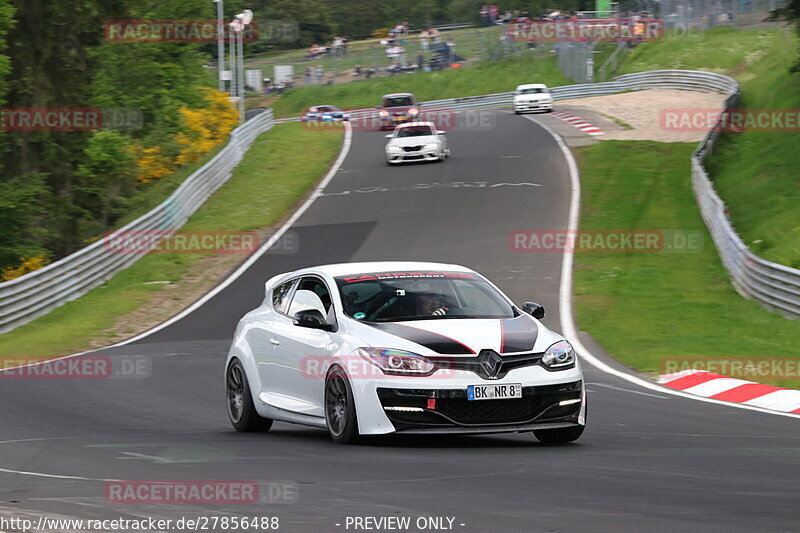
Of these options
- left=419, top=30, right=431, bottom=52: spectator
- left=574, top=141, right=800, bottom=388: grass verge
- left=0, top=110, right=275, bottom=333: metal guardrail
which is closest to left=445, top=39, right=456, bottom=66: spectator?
left=419, top=30, right=431, bottom=52: spectator

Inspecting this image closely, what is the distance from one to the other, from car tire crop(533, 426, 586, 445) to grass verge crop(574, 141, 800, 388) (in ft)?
19.0

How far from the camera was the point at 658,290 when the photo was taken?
23906 mm

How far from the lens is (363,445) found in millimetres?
9578

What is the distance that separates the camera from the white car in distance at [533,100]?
57.6 m

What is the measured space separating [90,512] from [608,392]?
797cm

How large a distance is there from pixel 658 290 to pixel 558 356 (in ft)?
48.3

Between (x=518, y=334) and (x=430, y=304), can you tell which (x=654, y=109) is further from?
(x=518, y=334)

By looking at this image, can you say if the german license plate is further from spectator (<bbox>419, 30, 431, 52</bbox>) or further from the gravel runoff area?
spectator (<bbox>419, 30, 431, 52</bbox>)

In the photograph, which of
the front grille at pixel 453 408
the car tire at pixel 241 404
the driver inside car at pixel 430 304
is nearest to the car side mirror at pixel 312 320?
the driver inside car at pixel 430 304

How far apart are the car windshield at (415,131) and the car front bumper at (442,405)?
33653mm

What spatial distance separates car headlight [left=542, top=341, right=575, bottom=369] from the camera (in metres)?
9.58

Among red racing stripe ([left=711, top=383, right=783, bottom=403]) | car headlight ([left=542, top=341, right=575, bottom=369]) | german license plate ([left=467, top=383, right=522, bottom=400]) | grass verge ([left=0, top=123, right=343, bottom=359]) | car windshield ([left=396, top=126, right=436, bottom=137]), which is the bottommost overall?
grass verge ([left=0, top=123, right=343, bottom=359])

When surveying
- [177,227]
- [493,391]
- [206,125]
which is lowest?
[177,227]

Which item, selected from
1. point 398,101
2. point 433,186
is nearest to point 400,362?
point 433,186
